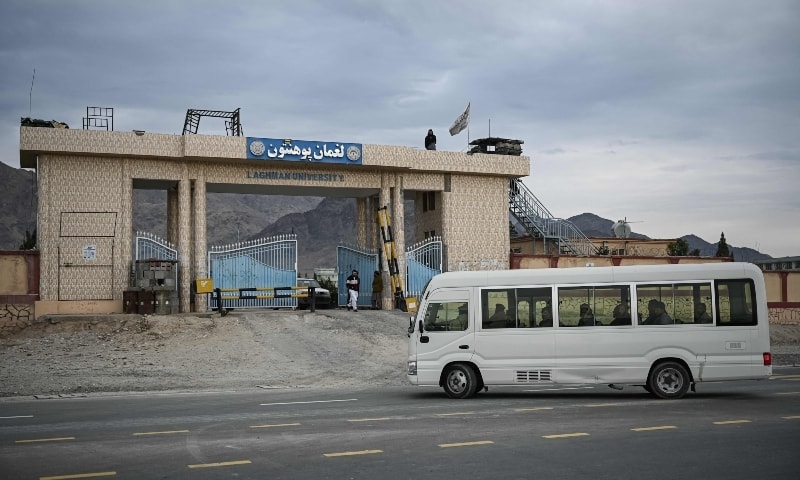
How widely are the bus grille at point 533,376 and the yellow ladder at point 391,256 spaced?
53.5 feet

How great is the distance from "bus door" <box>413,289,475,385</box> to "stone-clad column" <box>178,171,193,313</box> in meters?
15.4

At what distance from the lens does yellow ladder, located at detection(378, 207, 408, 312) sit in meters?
33.5

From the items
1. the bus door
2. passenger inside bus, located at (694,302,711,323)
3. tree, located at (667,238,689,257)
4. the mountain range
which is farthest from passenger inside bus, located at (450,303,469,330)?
the mountain range

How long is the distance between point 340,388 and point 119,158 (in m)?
14.2

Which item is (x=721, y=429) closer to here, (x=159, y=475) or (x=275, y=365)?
(x=159, y=475)

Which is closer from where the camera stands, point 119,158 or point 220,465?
point 220,465

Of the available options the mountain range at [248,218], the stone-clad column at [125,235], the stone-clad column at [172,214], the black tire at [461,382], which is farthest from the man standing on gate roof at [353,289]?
the mountain range at [248,218]

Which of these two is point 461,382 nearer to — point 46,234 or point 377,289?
point 377,289

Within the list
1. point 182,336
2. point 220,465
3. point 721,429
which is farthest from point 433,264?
point 220,465

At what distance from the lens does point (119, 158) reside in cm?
3031

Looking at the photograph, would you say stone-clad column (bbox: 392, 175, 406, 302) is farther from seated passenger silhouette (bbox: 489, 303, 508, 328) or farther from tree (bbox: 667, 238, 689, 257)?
tree (bbox: 667, 238, 689, 257)

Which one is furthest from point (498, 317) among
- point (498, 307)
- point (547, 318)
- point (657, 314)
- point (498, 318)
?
point (657, 314)

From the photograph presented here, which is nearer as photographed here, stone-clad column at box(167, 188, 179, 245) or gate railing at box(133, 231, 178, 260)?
gate railing at box(133, 231, 178, 260)

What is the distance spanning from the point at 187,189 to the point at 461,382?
17.1 metres
